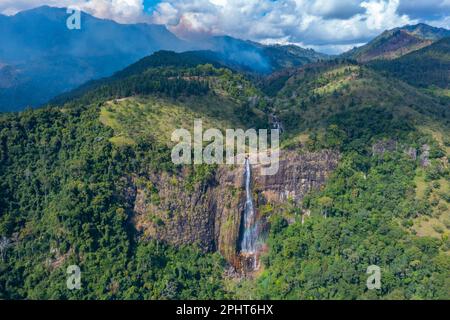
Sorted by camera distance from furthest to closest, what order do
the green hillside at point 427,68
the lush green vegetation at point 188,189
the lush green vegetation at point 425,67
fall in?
the lush green vegetation at point 425,67 → the green hillside at point 427,68 → the lush green vegetation at point 188,189

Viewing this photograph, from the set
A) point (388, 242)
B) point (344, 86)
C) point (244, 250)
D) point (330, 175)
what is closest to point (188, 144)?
point (244, 250)

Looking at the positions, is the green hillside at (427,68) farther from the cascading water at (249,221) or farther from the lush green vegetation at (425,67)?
the cascading water at (249,221)

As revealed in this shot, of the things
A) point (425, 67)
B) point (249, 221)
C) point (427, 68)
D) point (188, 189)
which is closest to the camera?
point (188, 189)

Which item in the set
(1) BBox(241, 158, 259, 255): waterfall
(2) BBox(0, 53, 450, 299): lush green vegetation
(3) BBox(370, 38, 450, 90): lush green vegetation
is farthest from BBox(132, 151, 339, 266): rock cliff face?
(3) BBox(370, 38, 450, 90): lush green vegetation

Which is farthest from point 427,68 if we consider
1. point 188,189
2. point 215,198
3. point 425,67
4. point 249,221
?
point 188,189

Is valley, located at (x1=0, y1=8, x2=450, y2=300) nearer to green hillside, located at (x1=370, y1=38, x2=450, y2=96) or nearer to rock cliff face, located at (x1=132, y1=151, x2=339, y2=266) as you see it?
rock cliff face, located at (x1=132, y1=151, x2=339, y2=266)

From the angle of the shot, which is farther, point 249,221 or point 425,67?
point 425,67

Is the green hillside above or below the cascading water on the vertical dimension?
above

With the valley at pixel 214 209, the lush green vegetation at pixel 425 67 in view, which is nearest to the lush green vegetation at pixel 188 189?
the valley at pixel 214 209

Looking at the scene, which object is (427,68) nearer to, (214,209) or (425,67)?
(425,67)
